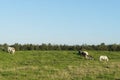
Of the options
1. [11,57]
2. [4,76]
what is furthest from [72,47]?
[4,76]

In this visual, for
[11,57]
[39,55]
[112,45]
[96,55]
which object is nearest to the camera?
[11,57]

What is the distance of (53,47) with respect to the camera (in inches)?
2835

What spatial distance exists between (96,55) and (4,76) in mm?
32479

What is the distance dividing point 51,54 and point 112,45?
73.0 feet

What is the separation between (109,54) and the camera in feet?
177

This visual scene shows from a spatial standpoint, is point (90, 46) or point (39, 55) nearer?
point (39, 55)

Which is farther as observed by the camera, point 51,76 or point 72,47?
point 72,47

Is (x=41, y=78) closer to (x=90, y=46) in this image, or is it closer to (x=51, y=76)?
(x=51, y=76)

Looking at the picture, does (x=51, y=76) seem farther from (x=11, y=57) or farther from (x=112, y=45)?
(x=112, y=45)

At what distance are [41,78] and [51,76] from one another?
3.24 ft

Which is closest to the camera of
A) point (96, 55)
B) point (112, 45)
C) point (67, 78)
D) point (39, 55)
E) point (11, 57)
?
point (67, 78)

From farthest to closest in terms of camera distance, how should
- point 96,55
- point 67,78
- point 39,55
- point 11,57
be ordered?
point 96,55 < point 39,55 < point 11,57 < point 67,78

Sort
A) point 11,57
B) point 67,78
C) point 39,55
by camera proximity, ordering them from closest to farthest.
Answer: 1. point 67,78
2. point 11,57
3. point 39,55

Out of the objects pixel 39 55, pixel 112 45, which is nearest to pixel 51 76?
pixel 39 55
